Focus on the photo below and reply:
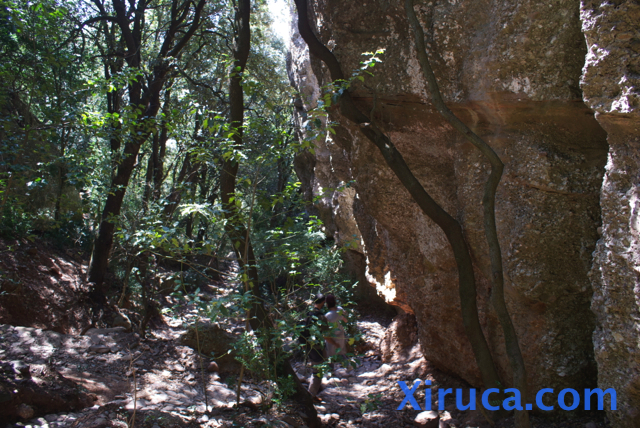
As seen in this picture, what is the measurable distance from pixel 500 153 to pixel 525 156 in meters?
0.27

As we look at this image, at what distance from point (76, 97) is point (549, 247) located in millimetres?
5524

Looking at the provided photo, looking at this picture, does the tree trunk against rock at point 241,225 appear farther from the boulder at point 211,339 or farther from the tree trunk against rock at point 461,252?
the boulder at point 211,339

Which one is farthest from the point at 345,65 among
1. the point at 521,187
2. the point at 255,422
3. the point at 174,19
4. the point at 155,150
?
the point at 155,150

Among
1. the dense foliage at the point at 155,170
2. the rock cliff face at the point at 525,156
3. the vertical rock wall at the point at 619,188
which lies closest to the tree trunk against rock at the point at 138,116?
the dense foliage at the point at 155,170

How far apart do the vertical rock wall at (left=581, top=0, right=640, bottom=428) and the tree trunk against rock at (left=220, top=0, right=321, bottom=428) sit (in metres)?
2.70

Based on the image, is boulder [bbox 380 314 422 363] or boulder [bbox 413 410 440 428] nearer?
boulder [bbox 413 410 440 428]

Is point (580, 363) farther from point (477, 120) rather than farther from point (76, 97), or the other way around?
point (76, 97)

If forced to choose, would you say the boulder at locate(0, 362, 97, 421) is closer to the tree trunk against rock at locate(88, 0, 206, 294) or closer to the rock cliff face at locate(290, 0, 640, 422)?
the rock cliff face at locate(290, 0, 640, 422)

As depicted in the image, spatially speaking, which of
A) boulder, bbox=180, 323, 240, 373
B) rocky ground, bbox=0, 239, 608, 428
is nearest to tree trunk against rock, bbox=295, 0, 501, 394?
rocky ground, bbox=0, 239, 608, 428

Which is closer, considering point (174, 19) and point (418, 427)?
point (418, 427)

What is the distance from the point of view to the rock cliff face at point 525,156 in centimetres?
307

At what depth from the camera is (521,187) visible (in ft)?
13.2

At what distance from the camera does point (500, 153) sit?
423 cm

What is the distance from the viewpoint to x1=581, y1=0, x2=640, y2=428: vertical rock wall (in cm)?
292
